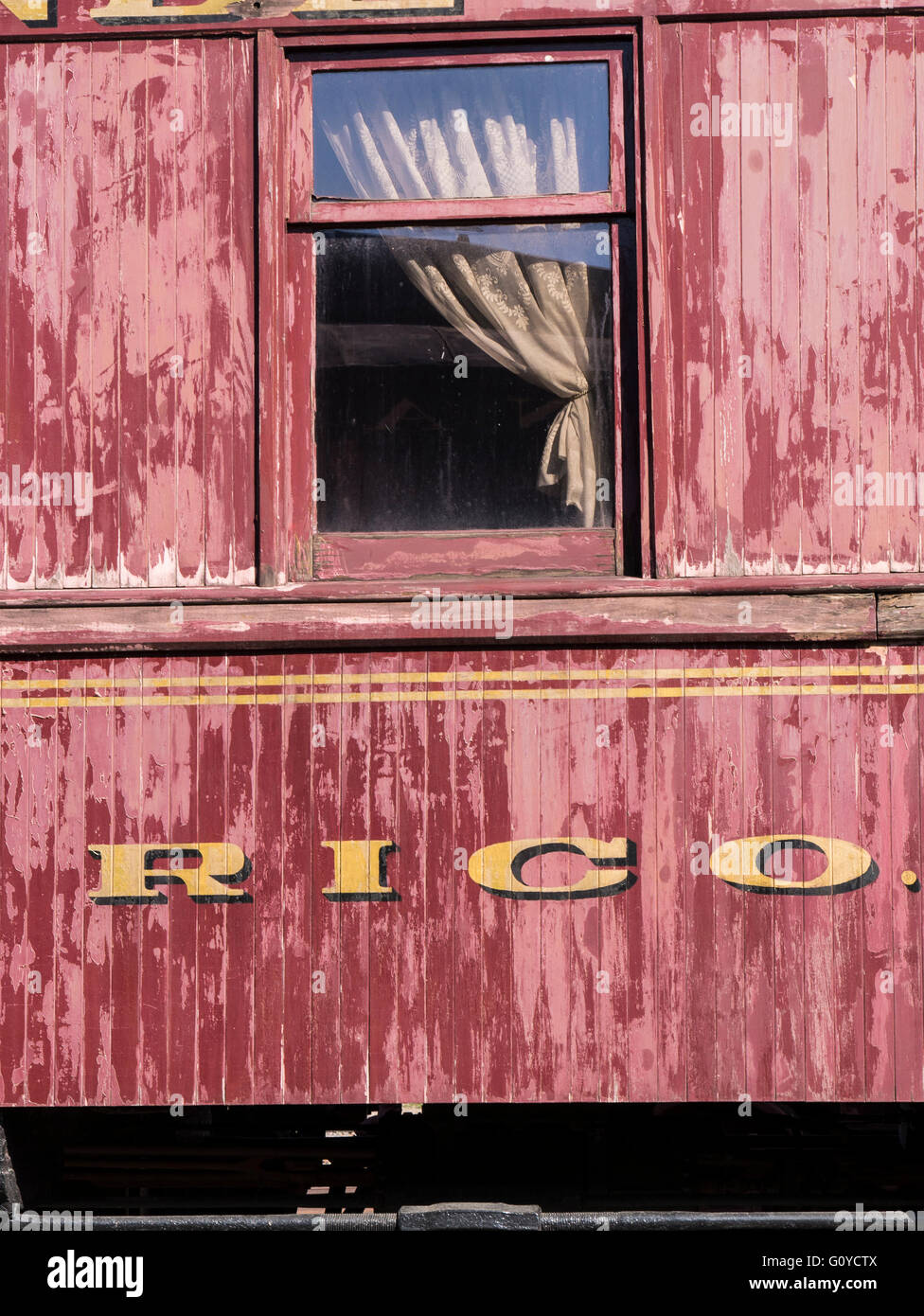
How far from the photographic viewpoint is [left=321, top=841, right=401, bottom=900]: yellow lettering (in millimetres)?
3814

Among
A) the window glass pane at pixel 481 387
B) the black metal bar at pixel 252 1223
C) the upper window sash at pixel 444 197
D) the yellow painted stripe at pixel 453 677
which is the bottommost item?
the black metal bar at pixel 252 1223

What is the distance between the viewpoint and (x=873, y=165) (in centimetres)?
393

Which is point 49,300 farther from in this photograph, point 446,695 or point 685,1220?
point 685,1220

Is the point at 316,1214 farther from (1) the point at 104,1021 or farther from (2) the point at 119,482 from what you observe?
(2) the point at 119,482

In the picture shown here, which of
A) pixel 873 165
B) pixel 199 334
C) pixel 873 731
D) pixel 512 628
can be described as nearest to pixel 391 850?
pixel 512 628

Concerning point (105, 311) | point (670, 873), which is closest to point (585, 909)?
point (670, 873)

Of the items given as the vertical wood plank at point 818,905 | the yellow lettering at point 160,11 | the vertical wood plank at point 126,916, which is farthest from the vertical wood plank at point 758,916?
the yellow lettering at point 160,11

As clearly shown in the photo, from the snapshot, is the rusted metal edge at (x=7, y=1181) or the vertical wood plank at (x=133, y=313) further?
the vertical wood plank at (x=133, y=313)

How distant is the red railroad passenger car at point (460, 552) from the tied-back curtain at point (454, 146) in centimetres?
1

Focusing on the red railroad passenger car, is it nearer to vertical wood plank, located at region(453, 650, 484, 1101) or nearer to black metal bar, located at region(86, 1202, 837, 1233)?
vertical wood plank, located at region(453, 650, 484, 1101)

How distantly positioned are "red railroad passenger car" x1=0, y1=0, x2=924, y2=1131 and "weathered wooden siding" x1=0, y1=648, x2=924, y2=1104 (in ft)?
0.05

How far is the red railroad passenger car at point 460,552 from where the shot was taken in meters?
3.77

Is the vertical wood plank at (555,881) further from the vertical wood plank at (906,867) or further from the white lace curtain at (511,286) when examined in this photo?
the vertical wood plank at (906,867)

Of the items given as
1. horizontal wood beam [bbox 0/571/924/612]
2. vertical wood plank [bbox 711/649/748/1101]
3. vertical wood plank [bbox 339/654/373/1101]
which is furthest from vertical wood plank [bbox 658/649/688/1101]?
vertical wood plank [bbox 339/654/373/1101]
